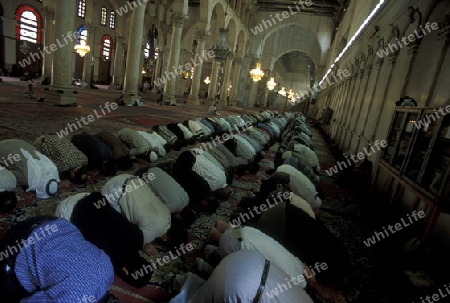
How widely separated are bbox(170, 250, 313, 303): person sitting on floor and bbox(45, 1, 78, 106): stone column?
25.1 ft

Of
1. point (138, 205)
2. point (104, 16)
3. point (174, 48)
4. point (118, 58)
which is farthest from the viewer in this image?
point (104, 16)

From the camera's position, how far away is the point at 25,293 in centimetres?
136

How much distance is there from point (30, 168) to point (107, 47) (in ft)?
81.8

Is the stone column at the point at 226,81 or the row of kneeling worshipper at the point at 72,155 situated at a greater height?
the stone column at the point at 226,81

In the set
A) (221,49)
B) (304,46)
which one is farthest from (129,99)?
(304,46)

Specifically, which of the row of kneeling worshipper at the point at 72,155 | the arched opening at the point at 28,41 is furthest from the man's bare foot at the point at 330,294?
the arched opening at the point at 28,41

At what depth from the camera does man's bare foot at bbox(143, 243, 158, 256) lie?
2367 mm

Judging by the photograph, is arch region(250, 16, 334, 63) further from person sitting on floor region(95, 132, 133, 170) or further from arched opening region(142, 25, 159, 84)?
person sitting on floor region(95, 132, 133, 170)

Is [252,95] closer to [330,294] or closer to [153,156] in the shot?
[153,156]

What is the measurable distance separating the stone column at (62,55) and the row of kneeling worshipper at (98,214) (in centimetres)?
443

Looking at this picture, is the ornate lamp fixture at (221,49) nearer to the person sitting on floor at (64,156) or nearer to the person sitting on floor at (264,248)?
the person sitting on floor at (64,156)

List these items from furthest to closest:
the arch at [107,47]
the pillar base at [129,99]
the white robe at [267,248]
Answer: the arch at [107,47]
the pillar base at [129,99]
the white robe at [267,248]

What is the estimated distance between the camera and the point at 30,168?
106 inches

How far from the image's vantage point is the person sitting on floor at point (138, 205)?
2279 millimetres
